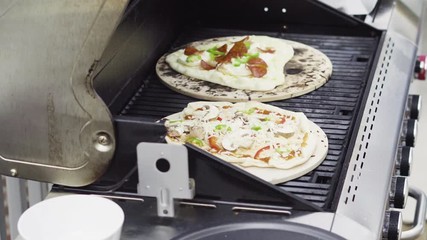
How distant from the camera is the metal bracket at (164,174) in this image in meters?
1.57

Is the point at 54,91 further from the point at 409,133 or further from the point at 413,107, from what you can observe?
the point at 413,107

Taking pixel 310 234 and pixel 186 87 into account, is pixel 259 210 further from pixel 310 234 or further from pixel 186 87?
pixel 186 87

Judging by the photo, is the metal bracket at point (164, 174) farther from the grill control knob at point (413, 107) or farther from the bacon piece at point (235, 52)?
the grill control knob at point (413, 107)

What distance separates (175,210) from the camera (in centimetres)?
166

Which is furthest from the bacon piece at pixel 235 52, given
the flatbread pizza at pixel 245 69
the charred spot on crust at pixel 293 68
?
the charred spot on crust at pixel 293 68

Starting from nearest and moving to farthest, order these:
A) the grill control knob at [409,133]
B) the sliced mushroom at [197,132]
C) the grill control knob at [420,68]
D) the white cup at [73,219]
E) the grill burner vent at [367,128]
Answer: the white cup at [73,219], the grill burner vent at [367,128], the sliced mushroom at [197,132], the grill control knob at [409,133], the grill control knob at [420,68]

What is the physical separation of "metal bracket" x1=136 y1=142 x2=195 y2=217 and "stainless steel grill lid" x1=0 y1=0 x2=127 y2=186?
0.11m

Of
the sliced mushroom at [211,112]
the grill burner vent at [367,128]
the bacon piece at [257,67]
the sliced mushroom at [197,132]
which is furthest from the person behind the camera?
the bacon piece at [257,67]

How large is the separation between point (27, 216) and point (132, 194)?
0.94 ft

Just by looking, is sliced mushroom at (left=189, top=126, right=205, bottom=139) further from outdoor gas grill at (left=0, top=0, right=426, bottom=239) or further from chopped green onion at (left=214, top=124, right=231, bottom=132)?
outdoor gas grill at (left=0, top=0, right=426, bottom=239)

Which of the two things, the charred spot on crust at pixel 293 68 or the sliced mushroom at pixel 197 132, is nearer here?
the sliced mushroom at pixel 197 132

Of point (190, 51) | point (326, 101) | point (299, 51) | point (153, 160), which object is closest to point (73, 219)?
point (153, 160)

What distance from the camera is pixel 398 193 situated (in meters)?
1.96

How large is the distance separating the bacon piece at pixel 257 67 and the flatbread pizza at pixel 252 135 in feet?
0.71
